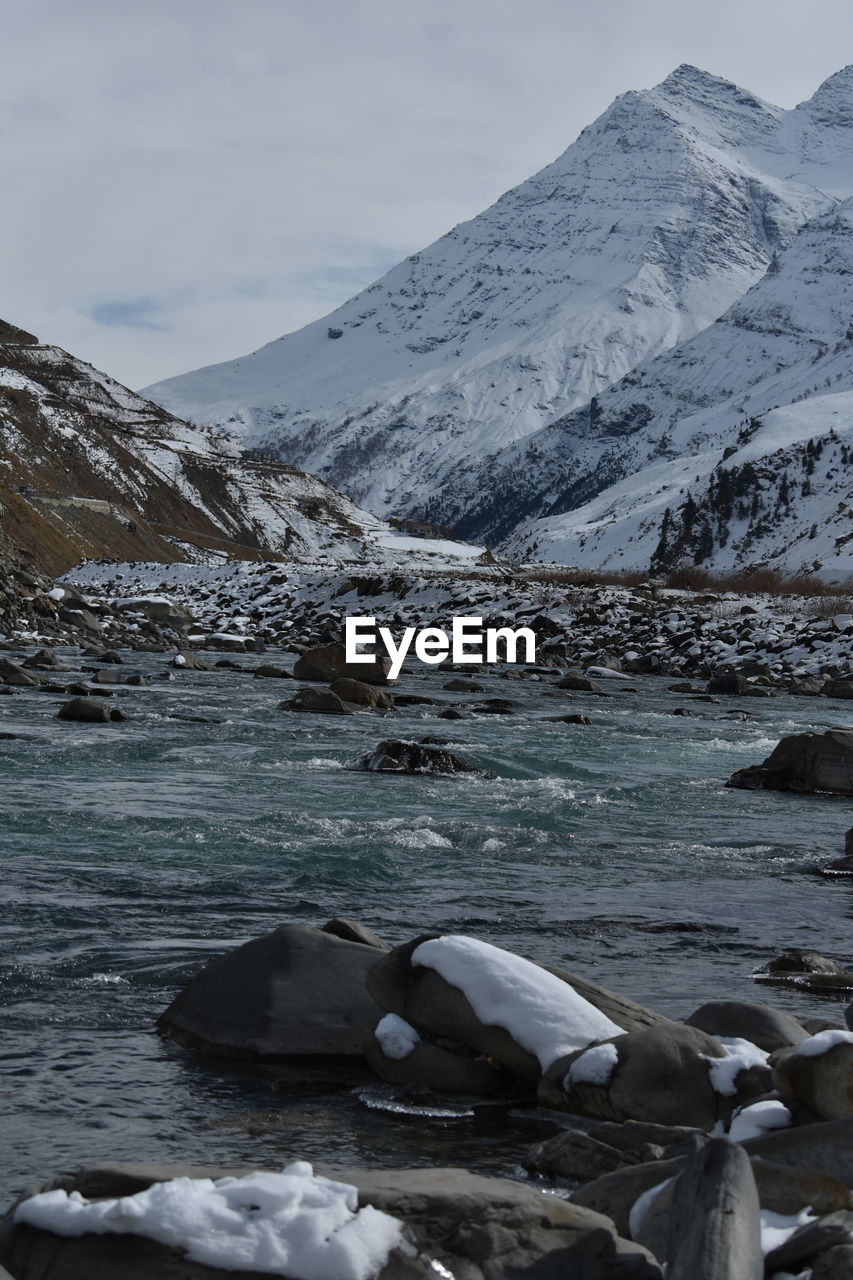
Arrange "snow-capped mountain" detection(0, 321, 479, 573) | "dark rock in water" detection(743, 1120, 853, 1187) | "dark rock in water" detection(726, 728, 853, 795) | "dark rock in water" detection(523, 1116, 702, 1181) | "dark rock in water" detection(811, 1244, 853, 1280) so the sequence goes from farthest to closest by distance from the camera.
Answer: "snow-capped mountain" detection(0, 321, 479, 573) < "dark rock in water" detection(726, 728, 853, 795) < "dark rock in water" detection(523, 1116, 702, 1181) < "dark rock in water" detection(743, 1120, 853, 1187) < "dark rock in water" detection(811, 1244, 853, 1280)

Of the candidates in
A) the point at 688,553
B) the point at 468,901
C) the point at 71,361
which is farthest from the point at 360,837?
the point at 71,361

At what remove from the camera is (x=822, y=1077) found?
665 cm

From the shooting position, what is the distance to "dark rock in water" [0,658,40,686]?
31047 mm

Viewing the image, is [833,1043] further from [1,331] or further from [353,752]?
[1,331]

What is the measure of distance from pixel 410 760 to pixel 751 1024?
13.5 m

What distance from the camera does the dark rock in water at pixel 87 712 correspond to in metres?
25.0

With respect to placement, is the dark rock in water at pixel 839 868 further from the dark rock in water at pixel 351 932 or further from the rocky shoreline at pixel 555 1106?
the dark rock in water at pixel 351 932

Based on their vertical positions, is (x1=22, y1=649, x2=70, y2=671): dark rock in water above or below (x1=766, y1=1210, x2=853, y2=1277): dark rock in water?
above

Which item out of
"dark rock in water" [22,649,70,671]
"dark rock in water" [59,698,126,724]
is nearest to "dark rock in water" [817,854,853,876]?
"dark rock in water" [59,698,126,724]

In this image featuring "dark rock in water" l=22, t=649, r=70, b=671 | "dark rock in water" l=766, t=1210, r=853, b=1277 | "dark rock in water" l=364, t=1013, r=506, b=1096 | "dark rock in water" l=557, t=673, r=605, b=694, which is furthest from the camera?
"dark rock in water" l=557, t=673, r=605, b=694

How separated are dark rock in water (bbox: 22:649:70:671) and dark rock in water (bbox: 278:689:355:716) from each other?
8.50m

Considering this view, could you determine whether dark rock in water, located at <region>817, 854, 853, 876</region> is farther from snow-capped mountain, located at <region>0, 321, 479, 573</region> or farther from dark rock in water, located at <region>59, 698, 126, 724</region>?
snow-capped mountain, located at <region>0, 321, 479, 573</region>

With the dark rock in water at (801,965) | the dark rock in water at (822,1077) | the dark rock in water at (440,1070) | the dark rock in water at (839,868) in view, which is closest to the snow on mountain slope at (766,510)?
the dark rock in water at (839,868)

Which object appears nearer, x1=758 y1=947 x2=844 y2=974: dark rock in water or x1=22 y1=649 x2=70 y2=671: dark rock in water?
x1=758 y1=947 x2=844 y2=974: dark rock in water
